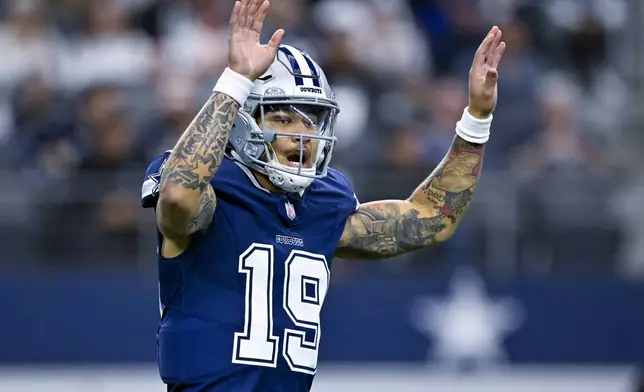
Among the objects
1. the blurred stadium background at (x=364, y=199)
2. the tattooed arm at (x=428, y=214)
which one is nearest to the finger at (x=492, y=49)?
the tattooed arm at (x=428, y=214)

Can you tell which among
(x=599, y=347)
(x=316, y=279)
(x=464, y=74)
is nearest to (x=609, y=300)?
(x=599, y=347)

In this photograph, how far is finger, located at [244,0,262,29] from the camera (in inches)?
155

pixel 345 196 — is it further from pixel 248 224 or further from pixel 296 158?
pixel 248 224

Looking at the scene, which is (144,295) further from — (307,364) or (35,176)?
(307,364)

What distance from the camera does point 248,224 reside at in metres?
4.18

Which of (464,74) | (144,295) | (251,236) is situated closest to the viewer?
(251,236)

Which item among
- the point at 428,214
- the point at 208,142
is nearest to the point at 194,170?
the point at 208,142

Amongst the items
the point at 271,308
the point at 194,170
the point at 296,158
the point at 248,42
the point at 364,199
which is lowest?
the point at 271,308

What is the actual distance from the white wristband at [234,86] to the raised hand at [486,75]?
97cm

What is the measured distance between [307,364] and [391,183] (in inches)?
180

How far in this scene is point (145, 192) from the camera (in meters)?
4.03

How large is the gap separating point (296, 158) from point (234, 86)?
1.46 ft

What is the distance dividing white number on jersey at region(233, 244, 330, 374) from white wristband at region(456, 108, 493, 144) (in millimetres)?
775

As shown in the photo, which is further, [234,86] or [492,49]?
[492,49]
